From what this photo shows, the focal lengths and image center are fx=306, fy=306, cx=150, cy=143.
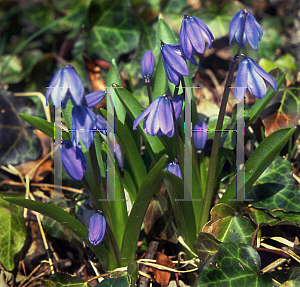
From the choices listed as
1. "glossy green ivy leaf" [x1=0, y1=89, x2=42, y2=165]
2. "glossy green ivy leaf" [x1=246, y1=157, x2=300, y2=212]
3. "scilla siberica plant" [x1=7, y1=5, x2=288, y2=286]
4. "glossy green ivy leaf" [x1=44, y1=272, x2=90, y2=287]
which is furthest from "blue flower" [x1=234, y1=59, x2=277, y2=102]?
"glossy green ivy leaf" [x1=0, y1=89, x2=42, y2=165]

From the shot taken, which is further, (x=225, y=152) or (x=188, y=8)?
(x=188, y=8)

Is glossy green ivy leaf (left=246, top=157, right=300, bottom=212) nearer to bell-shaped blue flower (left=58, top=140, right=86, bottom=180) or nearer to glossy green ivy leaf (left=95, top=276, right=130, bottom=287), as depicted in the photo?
glossy green ivy leaf (left=95, top=276, right=130, bottom=287)

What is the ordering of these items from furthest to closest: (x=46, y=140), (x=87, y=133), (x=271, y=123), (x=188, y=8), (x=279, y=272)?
(x=188, y=8), (x=46, y=140), (x=271, y=123), (x=279, y=272), (x=87, y=133)

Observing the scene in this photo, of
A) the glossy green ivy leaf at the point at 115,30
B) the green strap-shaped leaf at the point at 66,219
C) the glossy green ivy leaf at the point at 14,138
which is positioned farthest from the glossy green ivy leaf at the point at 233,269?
the glossy green ivy leaf at the point at 115,30

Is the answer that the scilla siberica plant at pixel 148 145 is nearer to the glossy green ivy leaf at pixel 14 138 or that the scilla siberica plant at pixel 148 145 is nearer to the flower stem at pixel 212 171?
the flower stem at pixel 212 171

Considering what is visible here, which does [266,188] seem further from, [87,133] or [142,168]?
[87,133]

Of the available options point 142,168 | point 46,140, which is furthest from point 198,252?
point 46,140

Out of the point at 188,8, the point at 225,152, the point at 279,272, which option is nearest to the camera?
the point at 279,272
